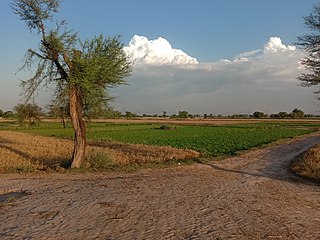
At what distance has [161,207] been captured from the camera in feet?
31.8

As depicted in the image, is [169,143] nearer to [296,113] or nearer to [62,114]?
[62,114]

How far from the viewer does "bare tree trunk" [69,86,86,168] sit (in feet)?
56.0

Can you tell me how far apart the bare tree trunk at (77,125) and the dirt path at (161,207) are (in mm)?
2095

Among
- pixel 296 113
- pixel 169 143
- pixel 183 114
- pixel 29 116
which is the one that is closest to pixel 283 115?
pixel 296 113

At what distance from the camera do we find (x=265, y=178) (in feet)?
49.7

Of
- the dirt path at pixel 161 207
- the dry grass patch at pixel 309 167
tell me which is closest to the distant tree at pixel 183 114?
the dry grass patch at pixel 309 167

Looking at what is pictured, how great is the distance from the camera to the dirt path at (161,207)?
757 centimetres

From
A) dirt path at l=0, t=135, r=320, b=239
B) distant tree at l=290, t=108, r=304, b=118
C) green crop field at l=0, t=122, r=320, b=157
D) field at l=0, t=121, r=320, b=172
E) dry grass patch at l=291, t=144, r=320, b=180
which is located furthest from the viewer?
distant tree at l=290, t=108, r=304, b=118

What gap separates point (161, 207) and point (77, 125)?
908 centimetres

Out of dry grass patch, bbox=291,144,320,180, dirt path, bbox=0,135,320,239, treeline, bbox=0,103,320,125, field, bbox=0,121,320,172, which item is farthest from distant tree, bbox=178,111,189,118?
dirt path, bbox=0,135,320,239

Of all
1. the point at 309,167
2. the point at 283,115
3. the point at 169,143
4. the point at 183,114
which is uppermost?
the point at 183,114

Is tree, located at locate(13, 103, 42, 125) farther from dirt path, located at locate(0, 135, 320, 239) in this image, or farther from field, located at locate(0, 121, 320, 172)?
dirt path, located at locate(0, 135, 320, 239)

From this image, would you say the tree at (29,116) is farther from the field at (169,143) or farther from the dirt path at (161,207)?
the dirt path at (161,207)

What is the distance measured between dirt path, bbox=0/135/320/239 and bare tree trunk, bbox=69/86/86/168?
2.10 meters
